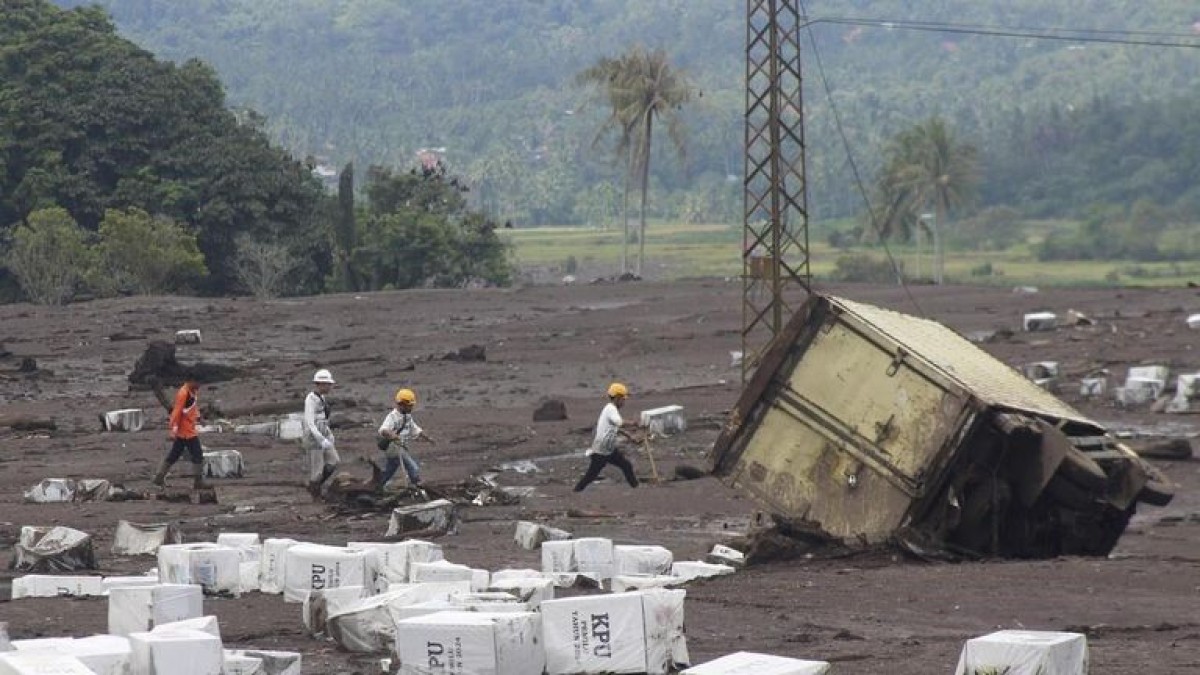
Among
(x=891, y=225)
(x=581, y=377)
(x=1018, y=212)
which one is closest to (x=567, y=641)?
(x=581, y=377)

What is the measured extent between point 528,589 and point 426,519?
22.0ft

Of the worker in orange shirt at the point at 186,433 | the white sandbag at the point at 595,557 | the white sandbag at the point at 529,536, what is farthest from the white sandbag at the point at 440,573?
the worker in orange shirt at the point at 186,433

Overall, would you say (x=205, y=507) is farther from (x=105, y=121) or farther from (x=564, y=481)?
(x=105, y=121)

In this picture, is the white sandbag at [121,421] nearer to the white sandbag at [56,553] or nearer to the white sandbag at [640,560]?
the white sandbag at [56,553]

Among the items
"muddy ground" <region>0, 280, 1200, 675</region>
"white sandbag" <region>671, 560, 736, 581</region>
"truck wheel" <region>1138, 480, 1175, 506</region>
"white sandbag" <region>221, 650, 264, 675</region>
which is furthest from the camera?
"truck wheel" <region>1138, 480, 1175, 506</region>

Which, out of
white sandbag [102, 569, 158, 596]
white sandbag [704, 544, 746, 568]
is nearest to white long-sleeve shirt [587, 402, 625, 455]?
white sandbag [704, 544, 746, 568]

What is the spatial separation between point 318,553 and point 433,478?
10.4 meters

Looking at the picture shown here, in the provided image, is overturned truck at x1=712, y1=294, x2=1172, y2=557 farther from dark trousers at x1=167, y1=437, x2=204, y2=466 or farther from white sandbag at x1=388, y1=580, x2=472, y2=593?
dark trousers at x1=167, y1=437, x2=204, y2=466

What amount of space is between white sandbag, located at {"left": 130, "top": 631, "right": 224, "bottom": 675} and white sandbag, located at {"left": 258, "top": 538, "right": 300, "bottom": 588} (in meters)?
4.80

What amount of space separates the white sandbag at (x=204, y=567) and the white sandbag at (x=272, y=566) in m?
0.19

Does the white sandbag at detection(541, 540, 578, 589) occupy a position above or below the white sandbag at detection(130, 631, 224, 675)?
below

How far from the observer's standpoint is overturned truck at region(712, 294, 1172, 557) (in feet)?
58.5

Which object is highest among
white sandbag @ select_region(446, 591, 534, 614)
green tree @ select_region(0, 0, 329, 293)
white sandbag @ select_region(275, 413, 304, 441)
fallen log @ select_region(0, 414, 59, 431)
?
green tree @ select_region(0, 0, 329, 293)

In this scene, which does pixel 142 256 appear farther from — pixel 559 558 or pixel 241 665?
pixel 241 665
